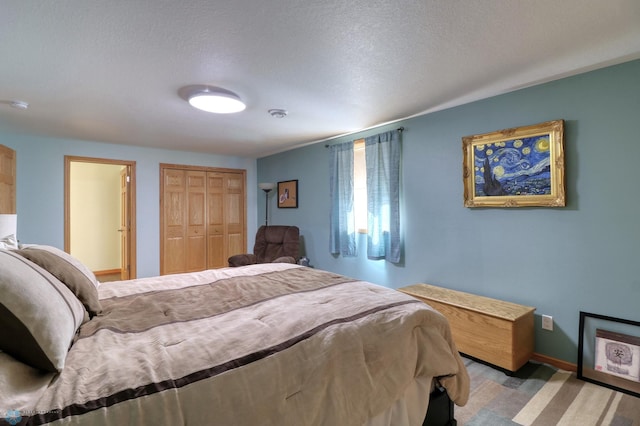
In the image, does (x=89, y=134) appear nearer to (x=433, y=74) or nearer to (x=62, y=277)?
(x=62, y=277)

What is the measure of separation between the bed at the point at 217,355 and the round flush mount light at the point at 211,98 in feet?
5.40

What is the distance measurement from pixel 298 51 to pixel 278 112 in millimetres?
1246

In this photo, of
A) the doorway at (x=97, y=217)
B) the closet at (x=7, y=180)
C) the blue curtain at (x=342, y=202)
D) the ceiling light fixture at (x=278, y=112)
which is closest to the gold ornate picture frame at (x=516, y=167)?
the blue curtain at (x=342, y=202)

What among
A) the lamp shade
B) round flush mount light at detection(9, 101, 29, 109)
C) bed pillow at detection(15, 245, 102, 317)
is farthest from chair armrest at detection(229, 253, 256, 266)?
bed pillow at detection(15, 245, 102, 317)

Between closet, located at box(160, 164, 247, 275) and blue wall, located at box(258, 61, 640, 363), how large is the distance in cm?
337

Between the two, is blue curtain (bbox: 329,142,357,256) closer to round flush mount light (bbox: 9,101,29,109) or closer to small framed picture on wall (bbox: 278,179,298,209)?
small framed picture on wall (bbox: 278,179,298,209)

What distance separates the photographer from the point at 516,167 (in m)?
2.66

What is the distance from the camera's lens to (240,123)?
366 cm

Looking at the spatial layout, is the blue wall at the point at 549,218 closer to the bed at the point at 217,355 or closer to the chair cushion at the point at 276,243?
the bed at the point at 217,355

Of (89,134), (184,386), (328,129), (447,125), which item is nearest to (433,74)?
(447,125)

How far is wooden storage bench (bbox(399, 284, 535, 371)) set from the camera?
7.62ft

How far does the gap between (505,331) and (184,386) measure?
91.3 inches

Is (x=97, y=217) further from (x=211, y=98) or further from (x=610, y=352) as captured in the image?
(x=610, y=352)

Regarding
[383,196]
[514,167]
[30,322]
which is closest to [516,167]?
[514,167]
